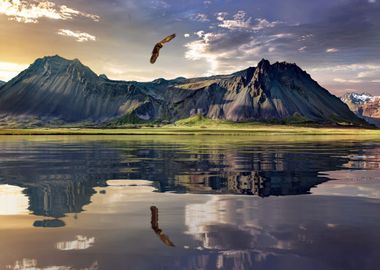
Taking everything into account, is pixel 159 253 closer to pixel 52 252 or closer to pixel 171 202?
pixel 52 252

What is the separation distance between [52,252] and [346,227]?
39.4 ft

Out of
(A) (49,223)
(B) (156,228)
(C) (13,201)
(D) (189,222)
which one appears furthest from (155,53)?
(B) (156,228)

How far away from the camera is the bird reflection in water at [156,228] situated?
16094 mm

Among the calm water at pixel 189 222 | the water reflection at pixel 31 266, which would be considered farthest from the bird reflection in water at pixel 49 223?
the water reflection at pixel 31 266

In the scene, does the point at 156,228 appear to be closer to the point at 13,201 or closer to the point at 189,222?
the point at 189,222

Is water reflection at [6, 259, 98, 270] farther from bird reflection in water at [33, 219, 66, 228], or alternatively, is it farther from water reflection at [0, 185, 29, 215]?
water reflection at [0, 185, 29, 215]

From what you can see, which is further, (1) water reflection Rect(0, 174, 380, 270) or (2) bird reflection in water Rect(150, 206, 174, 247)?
(2) bird reflection in water Rect(150, 206, 174, 247)

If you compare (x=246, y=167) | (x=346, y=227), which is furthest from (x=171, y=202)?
(x=246, y=167)

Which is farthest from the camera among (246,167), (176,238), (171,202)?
(246,167)

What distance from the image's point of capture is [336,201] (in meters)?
25.5

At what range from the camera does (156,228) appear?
726 inches

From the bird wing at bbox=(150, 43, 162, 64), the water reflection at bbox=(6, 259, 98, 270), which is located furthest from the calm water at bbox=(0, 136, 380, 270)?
the bird wing at bbox=(150, 43, 162, 64)

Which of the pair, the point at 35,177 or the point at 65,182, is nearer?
the point at 65,182

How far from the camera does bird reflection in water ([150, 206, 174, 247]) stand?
16.1 metres
